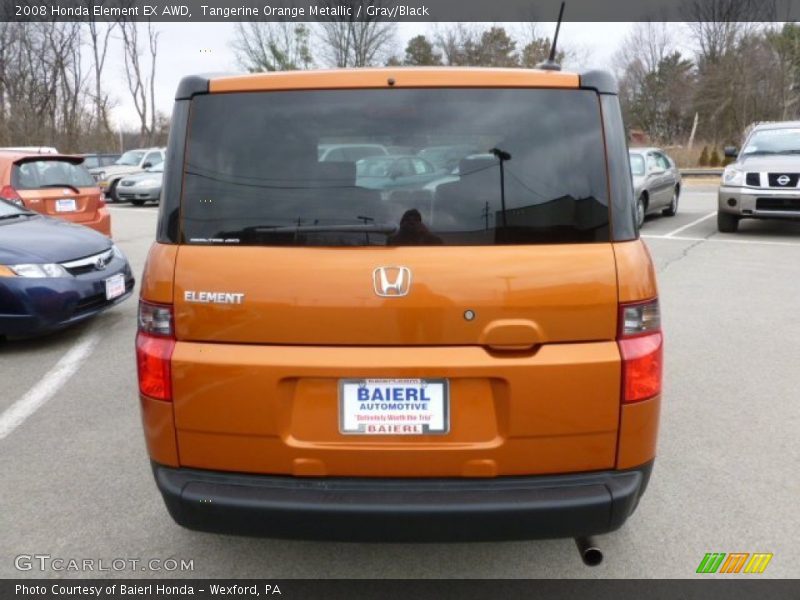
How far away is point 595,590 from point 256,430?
1.45 metres

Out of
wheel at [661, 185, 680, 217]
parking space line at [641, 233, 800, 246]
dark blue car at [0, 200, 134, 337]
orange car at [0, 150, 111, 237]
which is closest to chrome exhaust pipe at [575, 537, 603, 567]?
dark blue car at [0, 200, 134, 337]

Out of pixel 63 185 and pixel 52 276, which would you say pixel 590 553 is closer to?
pixel 52 276

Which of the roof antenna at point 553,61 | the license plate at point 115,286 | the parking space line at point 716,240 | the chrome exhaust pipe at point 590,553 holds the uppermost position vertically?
the roof antenna at point 553,61

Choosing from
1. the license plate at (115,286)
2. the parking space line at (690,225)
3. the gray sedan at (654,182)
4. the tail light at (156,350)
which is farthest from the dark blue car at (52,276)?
the parking space line at (690,225)

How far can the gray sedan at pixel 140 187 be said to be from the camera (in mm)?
22000

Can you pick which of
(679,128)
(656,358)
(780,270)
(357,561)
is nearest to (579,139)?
(656,358)

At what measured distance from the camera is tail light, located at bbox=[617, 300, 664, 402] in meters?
2.37

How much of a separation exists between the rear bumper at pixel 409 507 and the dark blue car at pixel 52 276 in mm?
4118

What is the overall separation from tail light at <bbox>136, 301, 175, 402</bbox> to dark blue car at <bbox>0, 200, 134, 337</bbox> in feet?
12.8

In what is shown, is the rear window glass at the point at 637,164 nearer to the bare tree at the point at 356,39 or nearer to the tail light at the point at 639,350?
the tail light at the point at 639,350

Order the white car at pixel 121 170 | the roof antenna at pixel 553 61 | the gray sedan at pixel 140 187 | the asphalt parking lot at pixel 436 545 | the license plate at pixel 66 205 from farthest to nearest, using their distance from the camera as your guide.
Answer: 1. the white car at pixel 121 170
2. the gray sedan at pixel 140 187
3. the license plate at pixel 66 205
4. the asphalt parking lot at pixel 436 545
5. the roof antenna at pixel 553 61

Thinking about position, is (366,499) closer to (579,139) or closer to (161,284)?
(161,284)

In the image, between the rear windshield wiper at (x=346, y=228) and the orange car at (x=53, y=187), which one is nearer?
the rear windshield wiper at (x=346, y=228)

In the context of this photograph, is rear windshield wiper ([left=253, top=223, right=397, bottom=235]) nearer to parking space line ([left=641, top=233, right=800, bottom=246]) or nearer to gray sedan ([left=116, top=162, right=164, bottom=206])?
parking space line ([left=641, top=233, right=800, bottom=246])
